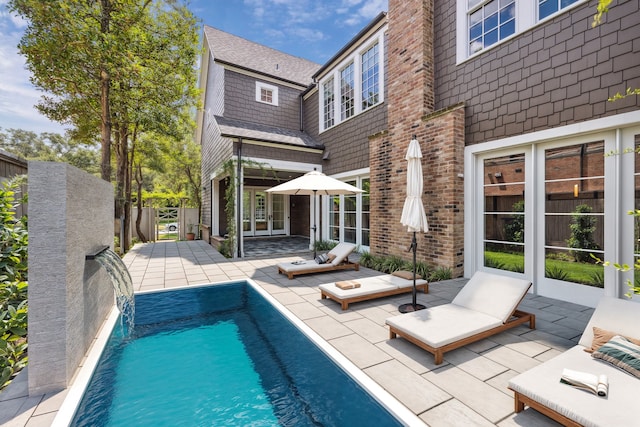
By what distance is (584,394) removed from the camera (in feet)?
6.85

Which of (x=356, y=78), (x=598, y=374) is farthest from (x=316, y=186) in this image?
(x=598, y=374)

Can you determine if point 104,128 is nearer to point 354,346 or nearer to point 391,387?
point 354,346

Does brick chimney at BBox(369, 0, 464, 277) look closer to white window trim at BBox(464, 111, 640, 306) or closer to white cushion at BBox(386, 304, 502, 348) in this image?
white window trim at BBox(464, 111, 640, 306)

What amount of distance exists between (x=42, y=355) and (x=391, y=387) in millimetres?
3362

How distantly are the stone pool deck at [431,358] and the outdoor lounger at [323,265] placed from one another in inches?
32.0

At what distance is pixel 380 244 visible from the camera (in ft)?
27.2

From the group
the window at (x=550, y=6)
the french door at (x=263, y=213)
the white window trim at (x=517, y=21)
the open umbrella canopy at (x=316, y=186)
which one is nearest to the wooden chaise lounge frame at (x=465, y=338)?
the open umbrella canopy at (x=316, y=186)

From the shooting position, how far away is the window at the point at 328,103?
11305 mm

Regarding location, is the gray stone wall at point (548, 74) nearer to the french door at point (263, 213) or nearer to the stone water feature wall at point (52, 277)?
the stone water feature wall at point (52, 277)

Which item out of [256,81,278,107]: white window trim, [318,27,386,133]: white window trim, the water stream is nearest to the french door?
[256,81,278,107]: white window trim

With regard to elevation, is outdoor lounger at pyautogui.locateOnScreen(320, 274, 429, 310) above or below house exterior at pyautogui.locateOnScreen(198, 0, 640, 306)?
below

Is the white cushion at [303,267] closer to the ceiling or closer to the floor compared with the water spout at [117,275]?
closer to the floor

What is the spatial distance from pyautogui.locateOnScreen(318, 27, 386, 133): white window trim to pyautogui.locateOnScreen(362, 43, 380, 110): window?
0.41ft

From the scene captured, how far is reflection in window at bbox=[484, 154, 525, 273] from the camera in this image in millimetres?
5551
